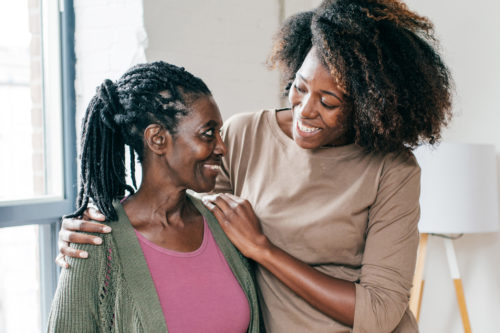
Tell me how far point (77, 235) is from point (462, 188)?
1681 millimetres

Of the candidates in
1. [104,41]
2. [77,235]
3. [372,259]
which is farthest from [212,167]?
[104,41]

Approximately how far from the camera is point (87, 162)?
1177 millimetres

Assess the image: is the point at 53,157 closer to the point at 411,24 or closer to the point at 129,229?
the point at 129,229

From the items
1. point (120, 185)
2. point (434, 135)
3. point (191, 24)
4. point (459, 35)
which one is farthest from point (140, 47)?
point (459, 35)

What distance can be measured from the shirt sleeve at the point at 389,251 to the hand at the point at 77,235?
65 centimetres

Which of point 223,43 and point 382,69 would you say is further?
point 223,43

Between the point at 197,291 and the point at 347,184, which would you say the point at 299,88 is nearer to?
the point at 347,184

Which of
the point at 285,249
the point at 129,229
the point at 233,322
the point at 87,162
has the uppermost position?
the point at 87,162

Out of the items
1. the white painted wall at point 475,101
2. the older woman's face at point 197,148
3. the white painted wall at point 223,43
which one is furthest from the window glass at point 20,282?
the white painted wall at point 475,101

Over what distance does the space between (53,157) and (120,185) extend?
0.96 meters

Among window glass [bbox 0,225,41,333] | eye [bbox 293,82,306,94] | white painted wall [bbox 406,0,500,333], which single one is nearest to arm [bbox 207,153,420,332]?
eye [bbox 293,82,306,94]

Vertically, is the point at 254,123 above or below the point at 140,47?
below

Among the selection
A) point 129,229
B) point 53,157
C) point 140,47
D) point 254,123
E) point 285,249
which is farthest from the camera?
point 53,157

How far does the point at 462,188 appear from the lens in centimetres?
214
